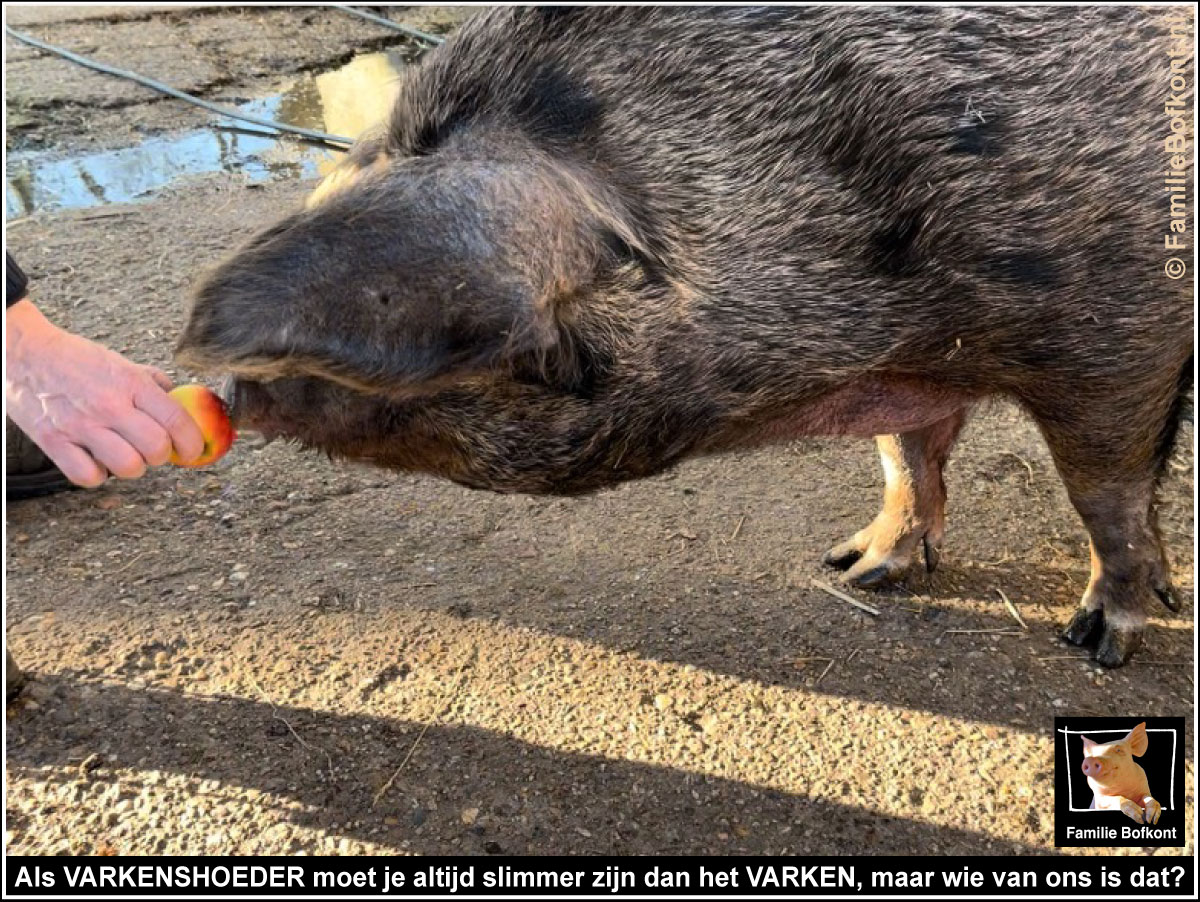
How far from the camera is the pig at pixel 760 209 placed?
200 centimetres

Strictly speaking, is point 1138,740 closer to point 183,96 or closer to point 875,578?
point 875,578

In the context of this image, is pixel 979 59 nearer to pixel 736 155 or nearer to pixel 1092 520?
pixel 736 155

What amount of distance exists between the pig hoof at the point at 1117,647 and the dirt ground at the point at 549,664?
0.05 meters

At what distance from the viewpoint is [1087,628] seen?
2.85 m

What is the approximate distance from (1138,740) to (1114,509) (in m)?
0.60

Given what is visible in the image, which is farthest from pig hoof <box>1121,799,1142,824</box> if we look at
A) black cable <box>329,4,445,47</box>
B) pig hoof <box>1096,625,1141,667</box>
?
black cable <box>329,4,445,47</box>

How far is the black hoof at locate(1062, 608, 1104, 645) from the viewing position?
285 cm

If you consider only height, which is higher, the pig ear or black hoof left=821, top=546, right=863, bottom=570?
black hoof left=821, top=546, right=863, bottom=570

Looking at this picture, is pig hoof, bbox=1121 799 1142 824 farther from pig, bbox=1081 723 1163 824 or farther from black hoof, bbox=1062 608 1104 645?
black hoof, bbox=1062 608 1104 645

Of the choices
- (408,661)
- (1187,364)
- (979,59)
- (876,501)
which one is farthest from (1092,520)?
(408,661)

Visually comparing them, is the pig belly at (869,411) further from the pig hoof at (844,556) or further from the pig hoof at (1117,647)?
the pig hoof at (1117,647)

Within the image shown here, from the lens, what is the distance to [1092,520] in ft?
8.98

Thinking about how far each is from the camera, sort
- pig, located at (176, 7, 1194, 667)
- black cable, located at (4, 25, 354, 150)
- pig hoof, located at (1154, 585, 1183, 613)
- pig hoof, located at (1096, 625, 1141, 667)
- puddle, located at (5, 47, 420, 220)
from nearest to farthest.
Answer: pig, located at (176, 7, 1194, 667) < pig hoof, located at (1096, 625, 1141, 667) < pig hoof, located at (1154, 585, 1183, 613) < puddle, located at (5, 47, 420, 220) < black cable, located at (4, 25, 354, 150)
